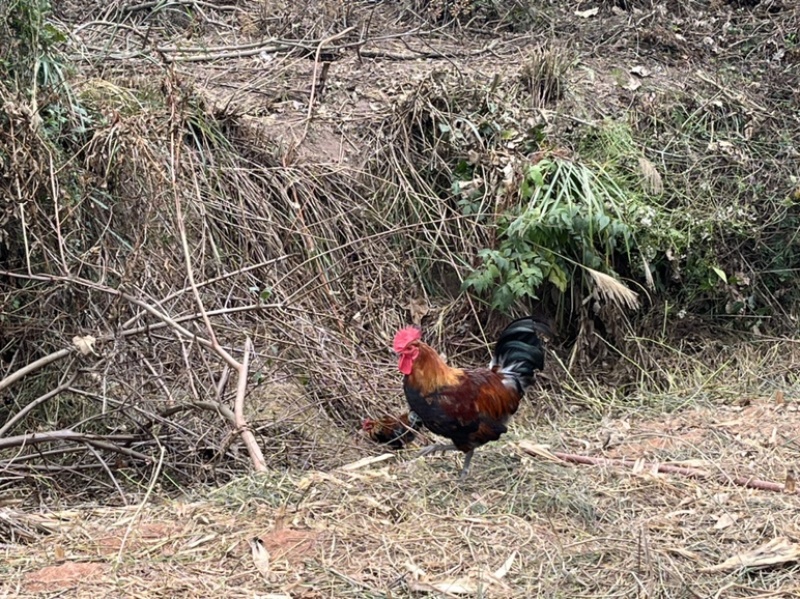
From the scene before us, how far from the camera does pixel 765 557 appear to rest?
3.49 meters

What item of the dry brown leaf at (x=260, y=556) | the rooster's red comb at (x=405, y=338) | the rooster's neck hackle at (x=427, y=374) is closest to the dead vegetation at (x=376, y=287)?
the dry brown leaf at (x=260, y=556)

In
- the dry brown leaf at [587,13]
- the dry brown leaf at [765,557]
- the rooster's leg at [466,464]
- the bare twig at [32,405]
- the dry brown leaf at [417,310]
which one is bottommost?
the dry brown leaf at [417,310]

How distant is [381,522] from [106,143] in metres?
2.89

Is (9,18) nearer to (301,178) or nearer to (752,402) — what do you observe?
(301,178)

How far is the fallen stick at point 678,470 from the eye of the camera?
167 inches

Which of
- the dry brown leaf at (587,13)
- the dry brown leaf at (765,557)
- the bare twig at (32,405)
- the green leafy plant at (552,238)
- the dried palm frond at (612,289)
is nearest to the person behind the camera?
the dry brown leaf at (765,557)

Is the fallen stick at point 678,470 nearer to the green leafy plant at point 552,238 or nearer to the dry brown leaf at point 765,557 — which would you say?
the dry brown leaf at point 765,557

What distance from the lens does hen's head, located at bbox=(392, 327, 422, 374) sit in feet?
14.1

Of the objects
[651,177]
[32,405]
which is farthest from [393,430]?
Result: [651,177]

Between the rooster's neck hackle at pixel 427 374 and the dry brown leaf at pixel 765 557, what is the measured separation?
145 centimetres

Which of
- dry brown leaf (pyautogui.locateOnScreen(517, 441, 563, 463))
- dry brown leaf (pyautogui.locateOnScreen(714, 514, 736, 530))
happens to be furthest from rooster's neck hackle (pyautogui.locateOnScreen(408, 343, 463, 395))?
dry brown leaf (pyautogui.locateOnScreen(714, 514, 736, 530))

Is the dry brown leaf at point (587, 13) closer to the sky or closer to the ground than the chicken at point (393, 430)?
closer to the sky

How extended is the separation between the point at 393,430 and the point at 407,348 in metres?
1.16

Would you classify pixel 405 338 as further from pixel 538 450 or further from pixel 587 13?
pixel 587 13
